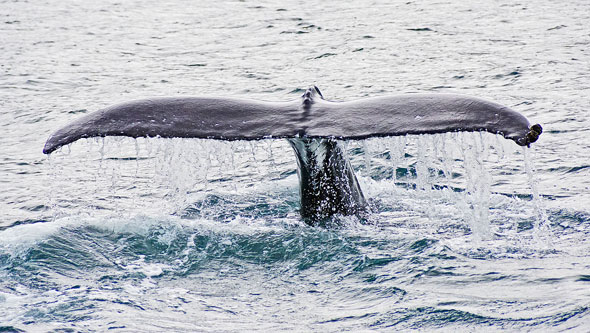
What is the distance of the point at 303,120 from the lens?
561 centimetres

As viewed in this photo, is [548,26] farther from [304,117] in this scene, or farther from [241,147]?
[304,117]

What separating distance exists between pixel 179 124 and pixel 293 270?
1307 millimetres

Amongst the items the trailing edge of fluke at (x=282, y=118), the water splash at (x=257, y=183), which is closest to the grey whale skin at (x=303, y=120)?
the trailing edge of fluke at (x=282, y=118)

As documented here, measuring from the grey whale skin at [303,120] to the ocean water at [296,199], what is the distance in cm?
22

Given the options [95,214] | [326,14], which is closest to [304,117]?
[95,214]

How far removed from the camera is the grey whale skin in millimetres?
5156

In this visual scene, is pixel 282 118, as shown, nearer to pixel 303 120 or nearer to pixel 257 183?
pixel 303 120

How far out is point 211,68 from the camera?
14.0 meters

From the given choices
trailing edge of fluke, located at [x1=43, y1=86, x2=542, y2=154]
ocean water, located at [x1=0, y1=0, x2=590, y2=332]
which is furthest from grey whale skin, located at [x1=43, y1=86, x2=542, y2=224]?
ocean water, located at [x1=0, y1=0, x2=590, y2=332]

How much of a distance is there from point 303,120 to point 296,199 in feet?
7.61

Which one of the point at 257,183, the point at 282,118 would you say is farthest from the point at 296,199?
the point at 282,118

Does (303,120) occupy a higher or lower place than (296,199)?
higher

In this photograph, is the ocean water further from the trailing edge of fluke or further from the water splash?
the trailing edge of fluke

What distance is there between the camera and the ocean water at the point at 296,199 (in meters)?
5.52
